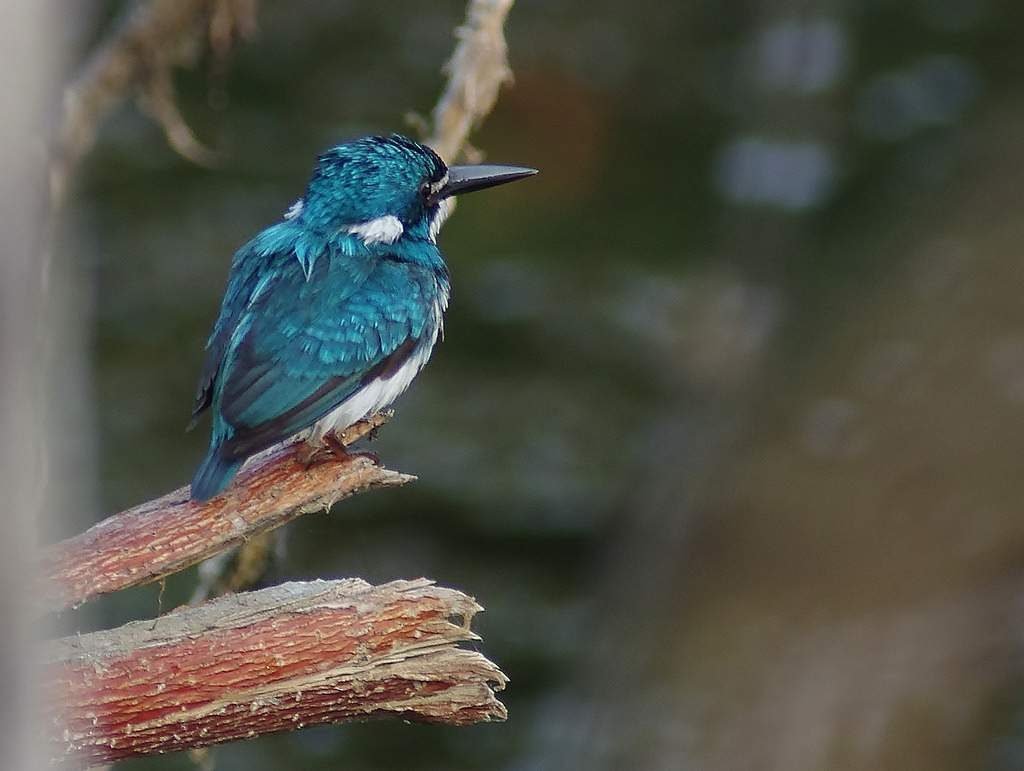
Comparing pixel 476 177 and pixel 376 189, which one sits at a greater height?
pixel 476 177

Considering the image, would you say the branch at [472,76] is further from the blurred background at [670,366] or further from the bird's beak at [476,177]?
the blurred background at [670,366]

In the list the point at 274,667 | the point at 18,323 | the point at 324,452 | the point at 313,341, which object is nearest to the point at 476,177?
the point at 313,341

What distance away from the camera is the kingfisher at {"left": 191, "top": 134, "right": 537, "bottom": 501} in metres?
3.40

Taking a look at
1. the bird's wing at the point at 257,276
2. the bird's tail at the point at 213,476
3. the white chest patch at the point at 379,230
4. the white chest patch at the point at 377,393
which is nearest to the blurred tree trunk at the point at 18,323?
the bird's tail at the point at 213,476

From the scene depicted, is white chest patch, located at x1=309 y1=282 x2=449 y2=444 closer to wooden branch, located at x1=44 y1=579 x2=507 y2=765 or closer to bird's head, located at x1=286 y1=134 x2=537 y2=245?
bird's head, located at x1=286 y1=134 x2=537 y2=245

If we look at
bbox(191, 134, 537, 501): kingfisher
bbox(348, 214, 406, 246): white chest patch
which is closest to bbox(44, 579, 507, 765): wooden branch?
bbox(191, 134, 537, 501): kingfisher

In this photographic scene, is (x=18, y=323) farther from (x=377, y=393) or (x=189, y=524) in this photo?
(x=377, y=393)

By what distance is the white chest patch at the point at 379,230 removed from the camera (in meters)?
3.89

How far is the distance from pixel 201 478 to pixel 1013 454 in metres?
3.20

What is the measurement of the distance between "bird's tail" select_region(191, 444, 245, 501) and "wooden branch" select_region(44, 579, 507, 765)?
0.26 meters

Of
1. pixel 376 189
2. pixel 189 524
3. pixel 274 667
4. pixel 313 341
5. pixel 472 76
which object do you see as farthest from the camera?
pixel 472 76

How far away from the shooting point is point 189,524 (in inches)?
117

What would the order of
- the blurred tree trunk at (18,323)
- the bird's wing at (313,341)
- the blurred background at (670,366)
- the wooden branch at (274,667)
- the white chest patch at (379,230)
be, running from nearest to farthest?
1. the blurred tree trunk at (18,323)
2. the wooden branch at (274,667)
3. the bird's wing at (313,341)
4. the white chest patch at (379,230)
5. the blurred background at (670,366)

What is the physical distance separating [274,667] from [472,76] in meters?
1.85
